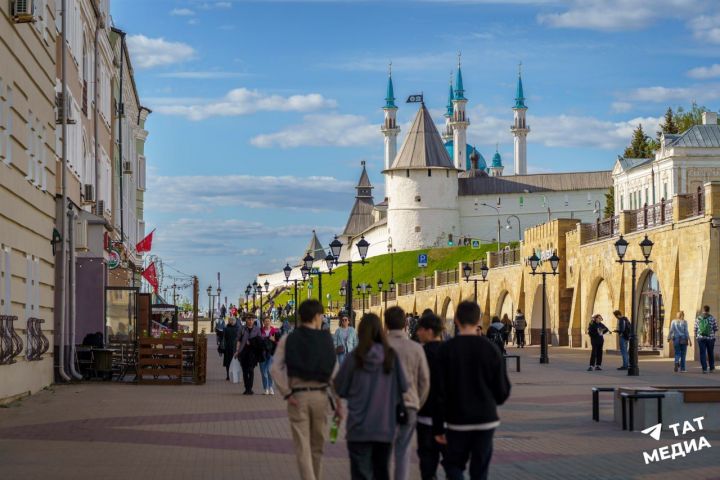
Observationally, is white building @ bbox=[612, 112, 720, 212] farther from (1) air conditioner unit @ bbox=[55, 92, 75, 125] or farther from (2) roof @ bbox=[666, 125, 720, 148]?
(1) air conditioner unit @ bbox=[55, 92, 75, 125]

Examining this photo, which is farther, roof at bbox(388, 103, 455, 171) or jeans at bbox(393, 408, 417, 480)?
roof at bbox(388, 103, 455, 171)

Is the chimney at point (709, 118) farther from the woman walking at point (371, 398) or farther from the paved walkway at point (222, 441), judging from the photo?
the woman walking at point (371, 398)

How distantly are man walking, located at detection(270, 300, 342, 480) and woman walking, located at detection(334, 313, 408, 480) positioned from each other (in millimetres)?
860

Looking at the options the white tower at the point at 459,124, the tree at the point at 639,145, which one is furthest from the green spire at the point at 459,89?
the tree at the point at 639,145

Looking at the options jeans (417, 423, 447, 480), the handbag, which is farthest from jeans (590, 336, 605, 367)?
the handbag

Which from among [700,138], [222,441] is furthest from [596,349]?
[700,138]

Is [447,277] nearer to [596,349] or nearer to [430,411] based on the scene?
[596,349]

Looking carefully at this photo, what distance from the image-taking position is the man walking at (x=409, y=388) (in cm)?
911

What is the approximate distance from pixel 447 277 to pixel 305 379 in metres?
71.3

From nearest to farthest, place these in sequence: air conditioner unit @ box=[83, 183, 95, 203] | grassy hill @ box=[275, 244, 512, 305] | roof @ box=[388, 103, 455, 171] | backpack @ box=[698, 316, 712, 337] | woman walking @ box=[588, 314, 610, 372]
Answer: backpack @ box=[698, 316, 712, 337] < air conditioner unit @ box=[83, 183, 95, 203] < woman walking @ box=[588, 314, 610, 372] < grassy hill @ box=[275, 244, 512, 305] < roof @ box=[388, 103, 455, 171]

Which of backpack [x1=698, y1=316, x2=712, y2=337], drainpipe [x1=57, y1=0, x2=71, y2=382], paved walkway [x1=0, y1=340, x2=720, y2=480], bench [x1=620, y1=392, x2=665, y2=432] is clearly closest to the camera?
paved walkway [x1=0, y1=340, x2=720, y2=480]

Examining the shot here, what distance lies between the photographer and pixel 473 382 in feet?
28.9

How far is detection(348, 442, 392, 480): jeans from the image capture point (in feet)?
29.0

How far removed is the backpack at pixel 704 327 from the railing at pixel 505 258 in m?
32.2
